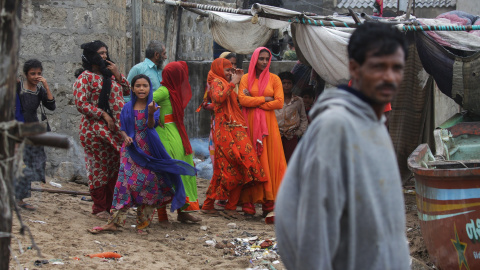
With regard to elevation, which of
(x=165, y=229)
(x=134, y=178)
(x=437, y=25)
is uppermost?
(x=437, y=25)

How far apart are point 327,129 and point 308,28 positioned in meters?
5.82

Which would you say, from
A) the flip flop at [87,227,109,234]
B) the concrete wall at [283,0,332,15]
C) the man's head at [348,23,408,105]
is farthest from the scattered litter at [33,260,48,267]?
the concrete wall at [283,0,332,15]

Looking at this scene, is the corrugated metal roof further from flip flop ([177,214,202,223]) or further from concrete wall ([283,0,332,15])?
flip flop ([177,214,202,223])

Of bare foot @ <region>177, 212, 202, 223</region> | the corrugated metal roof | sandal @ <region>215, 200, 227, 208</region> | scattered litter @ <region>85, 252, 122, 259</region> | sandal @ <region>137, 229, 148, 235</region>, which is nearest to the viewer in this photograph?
scattered litter @ <region>85, 252, 122, 259</region>

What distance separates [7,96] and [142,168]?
11.7 feet

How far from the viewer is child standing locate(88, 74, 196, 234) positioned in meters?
6.00

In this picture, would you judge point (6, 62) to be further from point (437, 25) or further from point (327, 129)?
point (437, 25)

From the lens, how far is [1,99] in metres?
2.53

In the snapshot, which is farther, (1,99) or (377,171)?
(1,99)

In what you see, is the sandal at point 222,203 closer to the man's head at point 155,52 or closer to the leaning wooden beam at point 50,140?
the man's head at point 155,52

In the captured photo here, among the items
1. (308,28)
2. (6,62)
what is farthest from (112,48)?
(6,62)

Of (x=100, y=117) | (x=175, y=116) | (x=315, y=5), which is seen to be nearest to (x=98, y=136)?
(x=100, y=117)

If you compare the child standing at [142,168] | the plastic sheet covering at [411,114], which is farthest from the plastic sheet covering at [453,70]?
the child standing at [142,168]

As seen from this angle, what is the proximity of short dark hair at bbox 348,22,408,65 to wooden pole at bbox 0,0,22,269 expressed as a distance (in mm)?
1366
